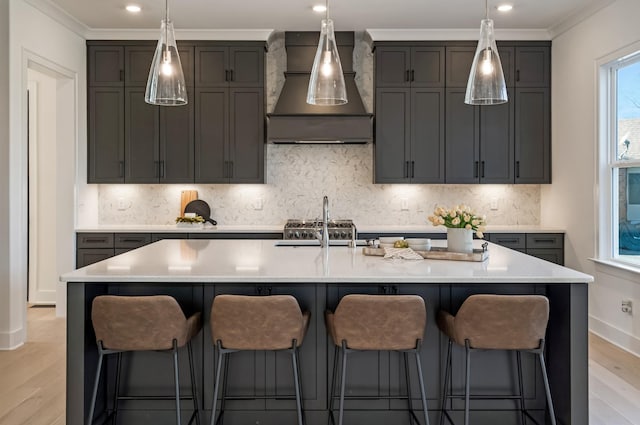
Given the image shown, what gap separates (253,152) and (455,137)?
2.12m

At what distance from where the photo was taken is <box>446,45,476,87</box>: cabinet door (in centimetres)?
552

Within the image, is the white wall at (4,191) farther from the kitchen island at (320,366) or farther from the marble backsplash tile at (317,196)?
the kitchen island at (320,366)

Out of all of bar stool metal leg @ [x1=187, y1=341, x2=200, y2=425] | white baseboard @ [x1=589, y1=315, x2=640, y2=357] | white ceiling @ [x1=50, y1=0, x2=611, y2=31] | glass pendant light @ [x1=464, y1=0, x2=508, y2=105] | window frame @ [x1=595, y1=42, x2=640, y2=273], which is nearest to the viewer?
bar stool metal leg @ [x1=187, y1=341, x2=200, y2=425]

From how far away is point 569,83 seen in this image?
515cm

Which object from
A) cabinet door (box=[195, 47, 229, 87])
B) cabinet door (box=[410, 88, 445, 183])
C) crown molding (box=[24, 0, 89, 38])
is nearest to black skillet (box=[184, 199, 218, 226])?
cabinet door (box=[195, 47, 229, 87])

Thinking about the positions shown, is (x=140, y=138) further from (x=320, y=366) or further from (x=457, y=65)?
(x=320, y=366)

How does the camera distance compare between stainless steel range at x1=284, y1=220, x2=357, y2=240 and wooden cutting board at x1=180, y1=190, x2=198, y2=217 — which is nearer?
stainless steel range at x1=284, y1=220, x2=357, y2=240

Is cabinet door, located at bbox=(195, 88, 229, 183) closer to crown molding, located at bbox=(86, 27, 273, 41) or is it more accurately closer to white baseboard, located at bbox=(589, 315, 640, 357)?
crown molding, located at bbox=(86, 27, 273, 41)

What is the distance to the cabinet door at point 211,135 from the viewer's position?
18.1 ft

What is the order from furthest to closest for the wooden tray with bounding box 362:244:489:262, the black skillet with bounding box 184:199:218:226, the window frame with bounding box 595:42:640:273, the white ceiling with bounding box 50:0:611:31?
the black skillet with bounding box 184:199:218:226
the white ceiling with bounding box 50:0:611:31
the window frame with bounding box 595:42:640:273
the wooden tray with bounding box 362:244:489:262

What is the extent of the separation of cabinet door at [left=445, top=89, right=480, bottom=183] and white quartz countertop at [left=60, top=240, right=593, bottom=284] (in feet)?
7.26

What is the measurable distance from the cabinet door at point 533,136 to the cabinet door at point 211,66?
3082 mm

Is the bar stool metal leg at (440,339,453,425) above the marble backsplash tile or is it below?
below

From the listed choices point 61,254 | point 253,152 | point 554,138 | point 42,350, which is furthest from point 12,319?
point 554,138
